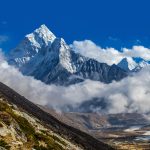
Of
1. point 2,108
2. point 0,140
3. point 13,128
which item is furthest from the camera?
point 2,108

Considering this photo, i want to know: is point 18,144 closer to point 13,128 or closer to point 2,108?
point 13,128

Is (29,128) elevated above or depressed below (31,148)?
above

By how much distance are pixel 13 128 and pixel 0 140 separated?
8625mm

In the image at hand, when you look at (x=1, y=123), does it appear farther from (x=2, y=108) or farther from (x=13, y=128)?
(x=2, y=108)

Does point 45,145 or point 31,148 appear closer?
point 31,148

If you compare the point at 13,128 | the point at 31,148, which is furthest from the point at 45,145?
the point at 31,148

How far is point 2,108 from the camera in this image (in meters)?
55.1

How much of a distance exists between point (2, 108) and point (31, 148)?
1253 cm

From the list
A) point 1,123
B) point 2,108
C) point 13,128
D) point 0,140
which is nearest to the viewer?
point 0,140

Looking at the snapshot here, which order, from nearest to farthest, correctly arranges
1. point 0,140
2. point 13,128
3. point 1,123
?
1. point 0,140
2. point 1,123
3. point 13,128

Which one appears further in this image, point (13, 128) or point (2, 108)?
point (2, 108)

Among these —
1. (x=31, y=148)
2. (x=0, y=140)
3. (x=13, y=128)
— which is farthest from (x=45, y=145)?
(x=0, y=140)

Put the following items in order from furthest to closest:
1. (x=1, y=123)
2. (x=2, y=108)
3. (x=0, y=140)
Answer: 1. (x=2, y=108)
2. (x=1, y=123)
3. (x=0, y=140)

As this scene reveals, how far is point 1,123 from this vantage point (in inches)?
1852
